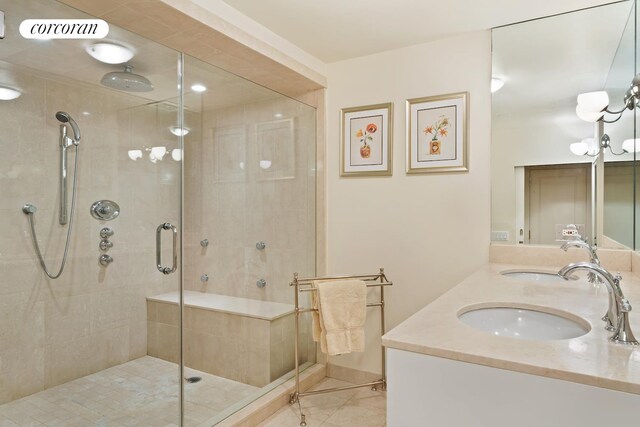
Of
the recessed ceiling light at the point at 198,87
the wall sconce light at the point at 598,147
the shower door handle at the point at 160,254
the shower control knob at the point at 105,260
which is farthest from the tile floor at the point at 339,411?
the recessed ceiling light at the point at 198,87

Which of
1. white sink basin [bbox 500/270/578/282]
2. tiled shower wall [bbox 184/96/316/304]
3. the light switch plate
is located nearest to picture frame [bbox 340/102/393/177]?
tiled shower wall [bbox 184/96/316/304]

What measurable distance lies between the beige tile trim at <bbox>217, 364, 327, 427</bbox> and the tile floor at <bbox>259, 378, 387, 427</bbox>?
0.04 meters

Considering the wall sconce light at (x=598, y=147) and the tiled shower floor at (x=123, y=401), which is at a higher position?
the wall sconce light at (x=598, y=147)

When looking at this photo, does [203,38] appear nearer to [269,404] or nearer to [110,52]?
[110,52]

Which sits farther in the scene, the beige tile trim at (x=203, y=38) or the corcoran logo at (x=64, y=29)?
the beige tile trim at (x=203, y=38)

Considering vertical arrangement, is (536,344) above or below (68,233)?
below

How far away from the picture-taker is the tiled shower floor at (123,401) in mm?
1794

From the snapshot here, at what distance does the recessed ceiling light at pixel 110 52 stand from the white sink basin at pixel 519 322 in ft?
6.56

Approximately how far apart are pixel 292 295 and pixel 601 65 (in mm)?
2423

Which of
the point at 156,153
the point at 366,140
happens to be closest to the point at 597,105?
the point at 366,140

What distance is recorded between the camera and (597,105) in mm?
2105

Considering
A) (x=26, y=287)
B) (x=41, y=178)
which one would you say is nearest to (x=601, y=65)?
(x=41, y=178)

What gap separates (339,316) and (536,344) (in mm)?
1421

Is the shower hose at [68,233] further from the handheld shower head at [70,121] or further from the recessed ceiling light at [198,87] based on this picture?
the recessed ceiling light at [198,87]
